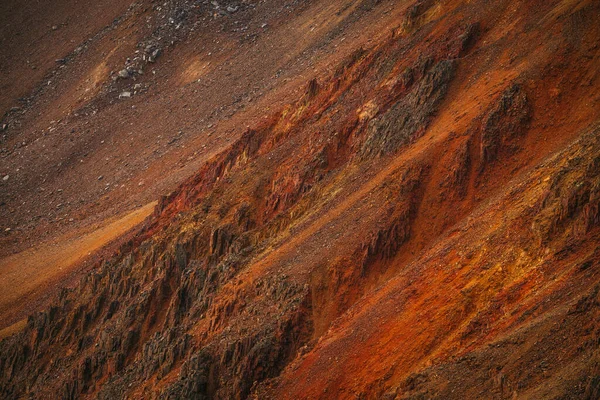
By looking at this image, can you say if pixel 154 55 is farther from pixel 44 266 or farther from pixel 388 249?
pixel 388 249

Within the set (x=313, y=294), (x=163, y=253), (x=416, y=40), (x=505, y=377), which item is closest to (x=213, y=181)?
(x=163, y=253)

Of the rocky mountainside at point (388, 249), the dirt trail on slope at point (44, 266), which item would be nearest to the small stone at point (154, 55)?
Result: the dirt trail on slope at point (44, 266)

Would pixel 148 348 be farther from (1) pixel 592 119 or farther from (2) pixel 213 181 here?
(1) pixel 592 119

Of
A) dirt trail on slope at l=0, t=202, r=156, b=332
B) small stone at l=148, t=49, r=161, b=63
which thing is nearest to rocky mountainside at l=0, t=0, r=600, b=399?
dirt trail on slope at l=0, t=202, r=156, b=332

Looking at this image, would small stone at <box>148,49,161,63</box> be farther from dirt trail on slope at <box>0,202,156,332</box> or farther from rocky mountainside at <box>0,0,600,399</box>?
rocky mountainside at <box>0,0,600,399</box>

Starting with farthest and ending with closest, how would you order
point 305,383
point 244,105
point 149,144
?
1. point 149,144
2. point 244,105
3. point 305,383

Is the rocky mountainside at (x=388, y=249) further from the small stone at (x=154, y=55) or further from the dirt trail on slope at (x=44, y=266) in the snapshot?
the small stone at (x=154, y=55)
